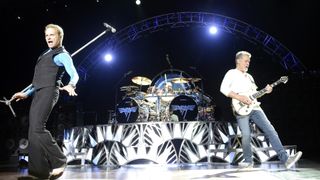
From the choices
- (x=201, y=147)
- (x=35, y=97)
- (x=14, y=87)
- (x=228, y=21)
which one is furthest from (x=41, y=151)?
(x=228, y=21)

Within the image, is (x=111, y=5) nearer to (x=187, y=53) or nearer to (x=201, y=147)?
(x=187, y=53)

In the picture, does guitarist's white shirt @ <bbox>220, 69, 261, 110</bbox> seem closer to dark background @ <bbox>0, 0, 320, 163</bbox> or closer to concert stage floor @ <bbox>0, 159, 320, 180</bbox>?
concert stage floor @ <bbox>0, 159, 320, 180</bbox>

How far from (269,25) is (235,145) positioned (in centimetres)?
614

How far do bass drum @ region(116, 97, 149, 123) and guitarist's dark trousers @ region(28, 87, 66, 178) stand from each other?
530cm

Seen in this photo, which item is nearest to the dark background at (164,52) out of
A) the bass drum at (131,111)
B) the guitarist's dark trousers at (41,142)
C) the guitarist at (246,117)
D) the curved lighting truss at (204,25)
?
the curved lighting truss at (204,25)

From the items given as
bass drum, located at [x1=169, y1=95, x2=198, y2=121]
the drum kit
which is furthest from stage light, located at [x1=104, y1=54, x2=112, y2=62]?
bass drum, located at [x1=169, y1=95, x2=198, y2=121]

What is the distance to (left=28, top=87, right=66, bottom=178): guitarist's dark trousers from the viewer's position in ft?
10.5

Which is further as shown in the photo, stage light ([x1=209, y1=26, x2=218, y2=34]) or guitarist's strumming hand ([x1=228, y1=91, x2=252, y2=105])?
stage light ([x1=209, y1=26, x2=218, y2=34])

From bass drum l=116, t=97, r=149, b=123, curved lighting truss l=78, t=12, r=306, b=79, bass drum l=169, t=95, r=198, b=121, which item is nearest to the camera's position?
bass drum l=169, t=95, r=198, b=121

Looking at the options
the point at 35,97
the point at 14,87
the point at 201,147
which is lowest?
the point at 201,147

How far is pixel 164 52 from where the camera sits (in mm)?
12844

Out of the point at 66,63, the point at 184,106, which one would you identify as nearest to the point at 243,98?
the point at 66,63

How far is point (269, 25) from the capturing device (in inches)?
438

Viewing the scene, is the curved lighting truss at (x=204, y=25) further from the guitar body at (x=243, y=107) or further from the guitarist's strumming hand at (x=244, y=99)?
the guitarist's strumming hand at (x=244, y=99)
